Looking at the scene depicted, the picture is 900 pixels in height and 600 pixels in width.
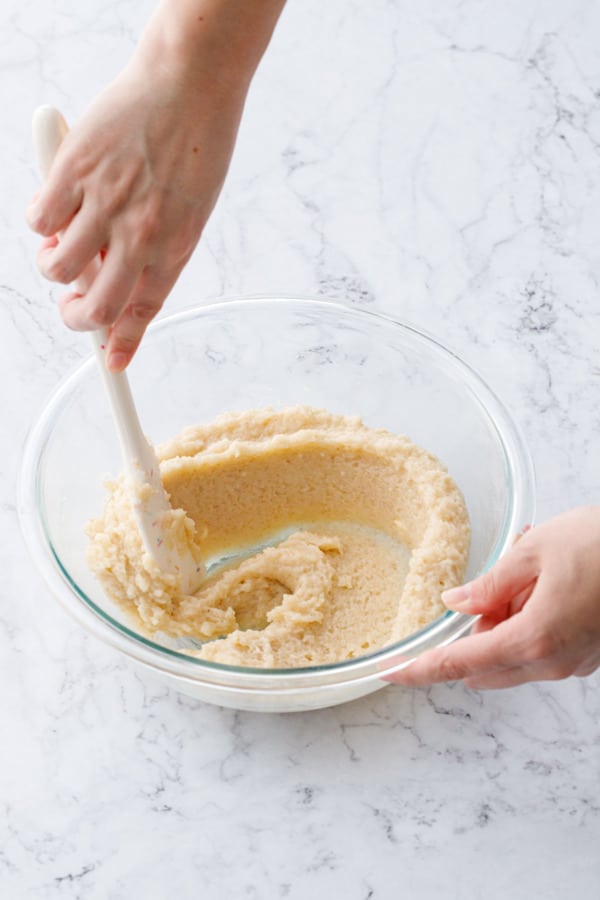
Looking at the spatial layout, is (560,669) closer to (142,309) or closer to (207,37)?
(142,309)

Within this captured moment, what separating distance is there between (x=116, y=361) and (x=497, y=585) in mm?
429

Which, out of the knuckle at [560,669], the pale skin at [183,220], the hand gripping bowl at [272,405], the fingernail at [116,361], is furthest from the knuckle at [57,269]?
the knuckle at [560,669]

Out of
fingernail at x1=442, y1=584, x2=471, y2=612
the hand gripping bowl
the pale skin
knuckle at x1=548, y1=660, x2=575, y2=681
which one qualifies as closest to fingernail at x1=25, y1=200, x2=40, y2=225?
the pale skin

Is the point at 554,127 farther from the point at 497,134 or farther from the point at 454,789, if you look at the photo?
the point at 454,789

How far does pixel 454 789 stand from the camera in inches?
47.7

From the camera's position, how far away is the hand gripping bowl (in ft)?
3.69

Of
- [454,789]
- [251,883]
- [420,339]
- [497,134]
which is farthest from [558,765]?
[497,134]

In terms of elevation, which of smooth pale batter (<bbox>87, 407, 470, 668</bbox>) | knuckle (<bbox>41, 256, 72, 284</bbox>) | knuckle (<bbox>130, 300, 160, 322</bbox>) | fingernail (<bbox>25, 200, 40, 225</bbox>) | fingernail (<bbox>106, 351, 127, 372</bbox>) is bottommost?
smooth pale batter (<bbox>87, 407, 470, 668</bbox>)

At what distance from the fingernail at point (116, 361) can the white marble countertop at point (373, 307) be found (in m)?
0.26

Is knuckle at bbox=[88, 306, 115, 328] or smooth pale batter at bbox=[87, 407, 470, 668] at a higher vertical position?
knuckle at bbox=[88, 306, 115, 328]

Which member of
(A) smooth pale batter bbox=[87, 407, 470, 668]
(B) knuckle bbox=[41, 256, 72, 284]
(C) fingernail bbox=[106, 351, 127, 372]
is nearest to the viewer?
(B) knuckle bbox=[41, 256, 72, 284]

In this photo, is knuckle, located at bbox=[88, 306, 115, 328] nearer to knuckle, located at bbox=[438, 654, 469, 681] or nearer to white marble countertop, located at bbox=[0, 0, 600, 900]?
white marble countertop, located at bbox=[0, 0, 600, 900]

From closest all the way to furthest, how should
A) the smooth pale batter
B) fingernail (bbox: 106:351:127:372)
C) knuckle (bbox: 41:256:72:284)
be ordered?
1. knuckle (bbox: 41:256:72:284)
2. fingernail (bbox: 106:351:127:372)
3. the smooth pale batter

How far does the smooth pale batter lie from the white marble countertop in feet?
0.32
